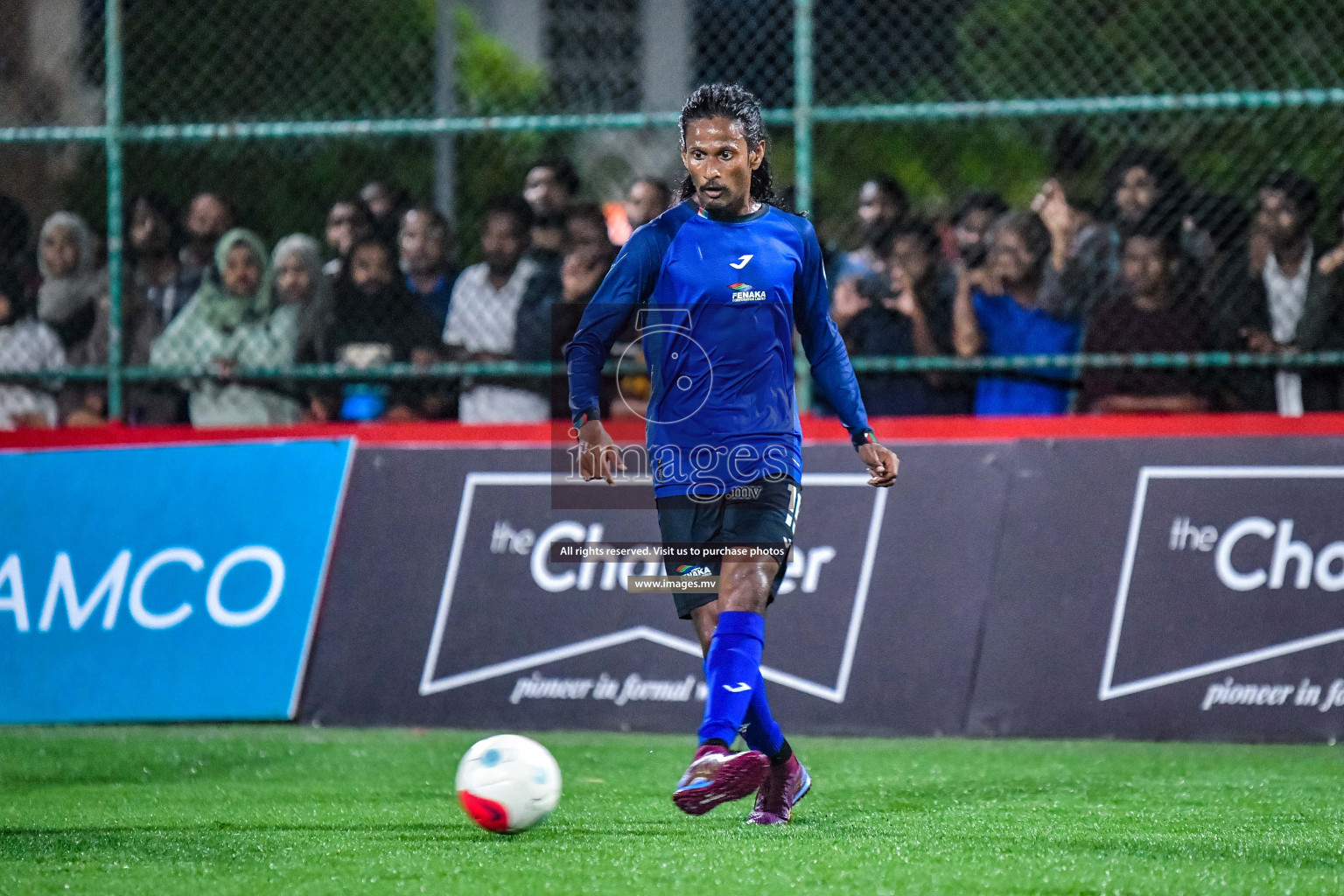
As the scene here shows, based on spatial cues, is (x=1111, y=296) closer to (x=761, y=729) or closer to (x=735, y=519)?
(x=735, y=519)

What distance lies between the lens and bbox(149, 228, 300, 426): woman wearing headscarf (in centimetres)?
935

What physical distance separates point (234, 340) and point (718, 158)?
14.9 ft

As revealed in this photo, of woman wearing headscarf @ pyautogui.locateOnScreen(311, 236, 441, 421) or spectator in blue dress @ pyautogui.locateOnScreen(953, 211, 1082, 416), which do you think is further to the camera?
woman wearing headscarf @ pyautogui.locateOnScreen(311, 236, 441, 421)

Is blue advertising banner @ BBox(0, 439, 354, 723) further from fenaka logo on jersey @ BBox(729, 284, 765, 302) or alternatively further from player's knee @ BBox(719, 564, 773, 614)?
fenaka logo on jersey @ BBox(729, 284, 765, 302)

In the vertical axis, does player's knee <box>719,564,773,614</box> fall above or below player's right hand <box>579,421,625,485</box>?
below

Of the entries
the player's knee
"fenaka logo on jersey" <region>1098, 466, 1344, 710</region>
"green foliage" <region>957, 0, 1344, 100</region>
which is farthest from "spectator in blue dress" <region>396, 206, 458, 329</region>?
"green foliage" <region>957, 0, 1344, 100</region>

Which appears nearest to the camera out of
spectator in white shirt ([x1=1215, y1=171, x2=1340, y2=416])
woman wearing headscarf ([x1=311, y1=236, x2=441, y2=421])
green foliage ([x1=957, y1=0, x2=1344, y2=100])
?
spectator in white shirt ([x1=1215, y1=171, x2=1340, y2=416])

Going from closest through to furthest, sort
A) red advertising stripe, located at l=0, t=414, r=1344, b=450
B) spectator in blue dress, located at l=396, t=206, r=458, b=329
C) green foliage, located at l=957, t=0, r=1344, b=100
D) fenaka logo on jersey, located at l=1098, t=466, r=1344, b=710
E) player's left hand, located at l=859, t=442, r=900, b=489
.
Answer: player's left hand, located at l=859, t=442, r=900, b=489
fenaka logo on jersey, located at l=1098, t=466, r=1344, b=710
red advertising stripe, located at l=0, t=414, r=1344, b=450
spectator in blue dress, located at l=396, t=206, r=458, b=329
green foliage, located at l=957, t=0, r=1344, b=100

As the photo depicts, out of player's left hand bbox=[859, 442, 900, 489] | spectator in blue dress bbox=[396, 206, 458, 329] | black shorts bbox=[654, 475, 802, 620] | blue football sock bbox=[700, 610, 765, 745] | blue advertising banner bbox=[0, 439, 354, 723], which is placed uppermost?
spectator in blue dress bbox=[396, 206, 458, 329]

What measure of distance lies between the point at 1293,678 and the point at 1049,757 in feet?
4.01

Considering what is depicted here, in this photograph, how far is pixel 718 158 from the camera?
18.4 feet

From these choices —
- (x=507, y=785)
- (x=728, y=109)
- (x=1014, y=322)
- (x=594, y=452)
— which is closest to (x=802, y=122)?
(x=1014, y=322)

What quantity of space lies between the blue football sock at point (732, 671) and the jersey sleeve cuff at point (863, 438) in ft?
2.27

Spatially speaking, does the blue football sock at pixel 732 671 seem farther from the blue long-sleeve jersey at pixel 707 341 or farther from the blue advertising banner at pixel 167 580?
the blue advertising banner at pixel 167 580
